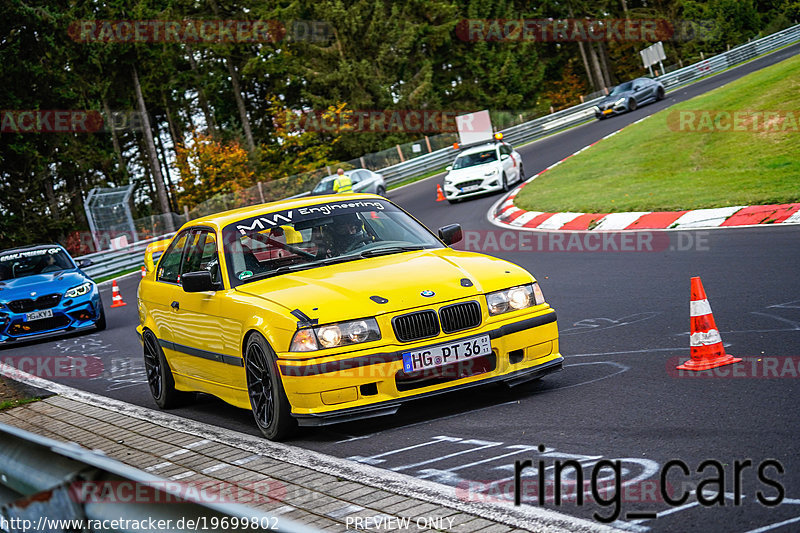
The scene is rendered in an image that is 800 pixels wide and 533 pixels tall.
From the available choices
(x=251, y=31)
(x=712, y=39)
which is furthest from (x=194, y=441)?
(x=712, y=39)

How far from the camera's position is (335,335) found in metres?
6.22

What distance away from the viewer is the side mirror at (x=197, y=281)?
287 inches

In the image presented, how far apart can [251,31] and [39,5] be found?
18641 mm

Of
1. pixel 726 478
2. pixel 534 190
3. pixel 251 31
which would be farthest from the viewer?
pixel 251 31

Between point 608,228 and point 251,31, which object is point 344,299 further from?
point 251,31

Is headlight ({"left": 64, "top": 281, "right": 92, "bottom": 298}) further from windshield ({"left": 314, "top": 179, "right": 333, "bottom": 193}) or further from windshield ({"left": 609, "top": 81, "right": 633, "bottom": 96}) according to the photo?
windshield ({"left": 609, "top": 81, "right": 633, "bottom": 96})

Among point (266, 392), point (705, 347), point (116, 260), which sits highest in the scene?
point (266, 392)

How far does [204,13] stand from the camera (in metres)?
60.6

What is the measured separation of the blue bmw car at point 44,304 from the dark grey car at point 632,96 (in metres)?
31.3

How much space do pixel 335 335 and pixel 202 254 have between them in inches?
86.4
